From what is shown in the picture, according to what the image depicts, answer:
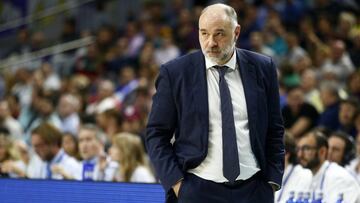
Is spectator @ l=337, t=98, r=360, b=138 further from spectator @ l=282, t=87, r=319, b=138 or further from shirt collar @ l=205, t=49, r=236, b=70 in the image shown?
shirt collar @ l=205, t=49, r=236, b=70

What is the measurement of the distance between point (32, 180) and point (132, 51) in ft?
27.7

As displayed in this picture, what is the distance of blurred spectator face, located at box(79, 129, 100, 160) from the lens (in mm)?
8156

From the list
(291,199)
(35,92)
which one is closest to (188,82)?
(291,199)

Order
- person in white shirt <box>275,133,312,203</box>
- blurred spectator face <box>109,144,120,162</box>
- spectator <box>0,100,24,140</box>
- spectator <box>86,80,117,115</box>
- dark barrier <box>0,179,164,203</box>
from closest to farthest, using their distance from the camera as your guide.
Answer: dark barrier <box>0,179,164,203</box>, person in white shirt <box>275,133,312,203</box>, blurred spectator face <box>109,144,120,162</box>, spectator <box>0,100,24,140</box>, spectator <box>86,80,117,115</box>

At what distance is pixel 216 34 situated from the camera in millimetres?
4352

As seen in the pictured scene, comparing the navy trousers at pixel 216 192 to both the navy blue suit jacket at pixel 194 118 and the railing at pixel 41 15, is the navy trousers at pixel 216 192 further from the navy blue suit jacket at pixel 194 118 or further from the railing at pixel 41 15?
the railing at pixel 41 15

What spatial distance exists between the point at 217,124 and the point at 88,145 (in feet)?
12.9

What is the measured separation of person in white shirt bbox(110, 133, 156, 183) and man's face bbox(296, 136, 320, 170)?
137cm

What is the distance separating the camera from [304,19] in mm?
13539

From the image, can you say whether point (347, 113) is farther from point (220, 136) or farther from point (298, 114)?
point (220, 136)

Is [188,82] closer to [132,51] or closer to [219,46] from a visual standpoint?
[219,46]

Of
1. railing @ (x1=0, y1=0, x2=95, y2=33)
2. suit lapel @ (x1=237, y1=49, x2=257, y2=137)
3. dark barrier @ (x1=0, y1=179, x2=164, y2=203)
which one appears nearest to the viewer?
suit lapel @ (x1=237, y1=49, x2=257, y2=137)

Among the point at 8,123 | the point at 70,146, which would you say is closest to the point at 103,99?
the point at 8,123

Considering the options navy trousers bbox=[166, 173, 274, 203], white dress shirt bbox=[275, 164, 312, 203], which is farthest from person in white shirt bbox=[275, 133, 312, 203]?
navy trousers bbox=[166, 173, 274, 203]
